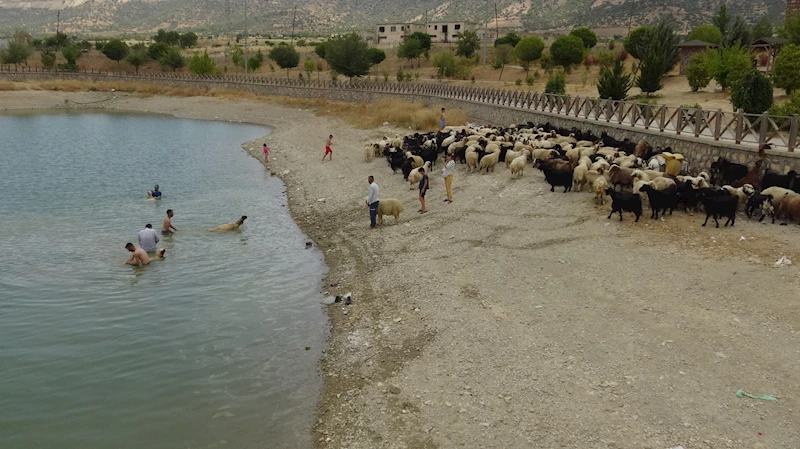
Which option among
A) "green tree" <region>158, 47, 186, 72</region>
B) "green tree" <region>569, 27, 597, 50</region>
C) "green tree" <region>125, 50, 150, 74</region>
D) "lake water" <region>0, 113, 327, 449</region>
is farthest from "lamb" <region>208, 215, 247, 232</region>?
"green tree" <region>125, 50, 150, 74</region>

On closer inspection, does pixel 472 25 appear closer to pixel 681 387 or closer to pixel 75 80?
pixel 75 80

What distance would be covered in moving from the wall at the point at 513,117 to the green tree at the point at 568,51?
60.4 ft

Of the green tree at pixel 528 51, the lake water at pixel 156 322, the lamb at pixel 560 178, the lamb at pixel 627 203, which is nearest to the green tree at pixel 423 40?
the green tree at pixel 528 51

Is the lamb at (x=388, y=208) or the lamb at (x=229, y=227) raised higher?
the lamb at (x=388, y=208)

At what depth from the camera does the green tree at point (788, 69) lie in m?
29.5

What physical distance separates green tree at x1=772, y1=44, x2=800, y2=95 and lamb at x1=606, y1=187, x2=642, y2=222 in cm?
2012

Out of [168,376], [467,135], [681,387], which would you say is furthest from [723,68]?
[168,376]

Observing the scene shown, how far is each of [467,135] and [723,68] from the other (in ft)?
60.9

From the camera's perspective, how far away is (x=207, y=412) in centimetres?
955

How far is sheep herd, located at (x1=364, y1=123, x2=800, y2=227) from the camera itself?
15.2 metres

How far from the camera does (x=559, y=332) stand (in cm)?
1058

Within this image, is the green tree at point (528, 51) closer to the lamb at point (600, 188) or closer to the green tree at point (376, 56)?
the green tree at point (376, 56)

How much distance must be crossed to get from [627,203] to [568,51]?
48.5m

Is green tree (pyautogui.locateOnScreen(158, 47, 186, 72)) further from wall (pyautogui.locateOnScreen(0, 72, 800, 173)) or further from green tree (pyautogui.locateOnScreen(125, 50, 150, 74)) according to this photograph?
wall (pyautogui.locateOnScreen(0, 72, 800, 173))
